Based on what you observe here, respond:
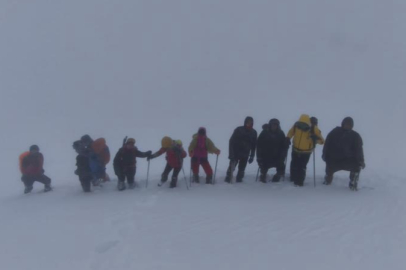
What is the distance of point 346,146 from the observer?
981 centimetres

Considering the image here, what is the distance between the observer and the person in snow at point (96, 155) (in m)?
10.8

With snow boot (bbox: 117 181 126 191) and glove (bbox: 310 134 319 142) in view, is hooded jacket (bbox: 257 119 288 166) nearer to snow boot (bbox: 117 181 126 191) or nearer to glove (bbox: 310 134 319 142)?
glove (bbox: 310 134 319 142)

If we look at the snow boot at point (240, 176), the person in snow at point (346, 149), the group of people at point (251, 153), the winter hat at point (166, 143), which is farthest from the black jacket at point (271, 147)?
the winter hat at point (166, 143)

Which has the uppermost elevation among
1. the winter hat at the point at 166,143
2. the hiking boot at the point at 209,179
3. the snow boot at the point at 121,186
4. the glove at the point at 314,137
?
the glove at the point at 314,137

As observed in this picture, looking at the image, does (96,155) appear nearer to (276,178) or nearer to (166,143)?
(166,143)

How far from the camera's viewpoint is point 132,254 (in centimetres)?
683

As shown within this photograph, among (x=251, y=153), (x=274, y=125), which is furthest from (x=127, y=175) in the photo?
(x=274, y=125)

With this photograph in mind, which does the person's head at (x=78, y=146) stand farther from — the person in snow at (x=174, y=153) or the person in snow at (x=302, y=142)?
the person in snow at (x=302, y=142)

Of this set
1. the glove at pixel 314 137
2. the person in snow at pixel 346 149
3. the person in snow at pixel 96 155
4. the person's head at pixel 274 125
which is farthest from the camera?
the person in snow at pixel 96 155

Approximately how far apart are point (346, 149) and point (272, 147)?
1716 mm

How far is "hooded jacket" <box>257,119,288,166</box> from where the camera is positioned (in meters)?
10.3

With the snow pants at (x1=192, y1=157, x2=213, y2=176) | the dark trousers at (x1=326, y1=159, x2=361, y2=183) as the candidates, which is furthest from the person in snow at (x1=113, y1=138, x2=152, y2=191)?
the dark trousers at (x1=326, y1=159, x2=361, y2=183)

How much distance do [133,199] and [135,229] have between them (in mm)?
1876

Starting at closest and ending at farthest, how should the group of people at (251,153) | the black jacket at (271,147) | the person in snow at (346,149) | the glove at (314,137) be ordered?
the person in snow at (346,149) < the group of people at (251,153) < the glove at (314,137) < the black jacket at (271,147)
